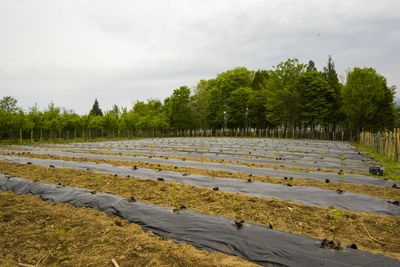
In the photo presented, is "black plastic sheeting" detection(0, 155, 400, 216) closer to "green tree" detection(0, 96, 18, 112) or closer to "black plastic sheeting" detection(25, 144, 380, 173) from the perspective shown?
"black plastic sheeting" detection(25, 144, 380, 173)

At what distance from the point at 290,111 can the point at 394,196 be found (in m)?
28.0

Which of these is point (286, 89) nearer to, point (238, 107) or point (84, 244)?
point (238, 107)

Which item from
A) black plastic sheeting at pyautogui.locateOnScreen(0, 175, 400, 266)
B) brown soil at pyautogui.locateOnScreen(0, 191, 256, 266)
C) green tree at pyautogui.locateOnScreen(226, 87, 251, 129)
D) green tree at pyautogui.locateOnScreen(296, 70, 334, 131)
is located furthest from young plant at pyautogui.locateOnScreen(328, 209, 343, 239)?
green tree at pyautogui.locateOnScreen(226, 87, 251, 129)

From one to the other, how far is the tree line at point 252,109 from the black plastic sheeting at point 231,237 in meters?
22.1

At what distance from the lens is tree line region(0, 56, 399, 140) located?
25000 millimetres

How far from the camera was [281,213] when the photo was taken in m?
3.49

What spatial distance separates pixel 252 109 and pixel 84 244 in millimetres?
35603

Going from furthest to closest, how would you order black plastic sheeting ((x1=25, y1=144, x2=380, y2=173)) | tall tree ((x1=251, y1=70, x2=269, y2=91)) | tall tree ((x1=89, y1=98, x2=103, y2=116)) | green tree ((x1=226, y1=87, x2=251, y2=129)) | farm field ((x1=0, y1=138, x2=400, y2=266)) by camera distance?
1. tall tree ((x1=89, y1=98, x2=103, y2=116))
2. tall tree ((x1=251, y1=70, x2=269, y2=91))
3. green tree ((x1=226, y1=87, x2=251, y2=129))
4. black plastic sheeting ((x1=25, y1=144, x2=380, y2=173))
5. farm field ((x1=0, y1=138, x2=400, y2=266))

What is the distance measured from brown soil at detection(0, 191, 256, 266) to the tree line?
71.0ft

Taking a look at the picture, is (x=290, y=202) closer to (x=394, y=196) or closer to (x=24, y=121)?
(x=394, y=196)

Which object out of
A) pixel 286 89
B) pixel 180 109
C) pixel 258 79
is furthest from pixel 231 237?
pixel 258 79

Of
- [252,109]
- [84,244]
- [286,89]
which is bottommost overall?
[84,244]

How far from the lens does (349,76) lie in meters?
26.3

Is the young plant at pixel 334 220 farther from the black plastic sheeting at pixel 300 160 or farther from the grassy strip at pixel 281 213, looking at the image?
the black plastic sheeting at pixel 300 160
